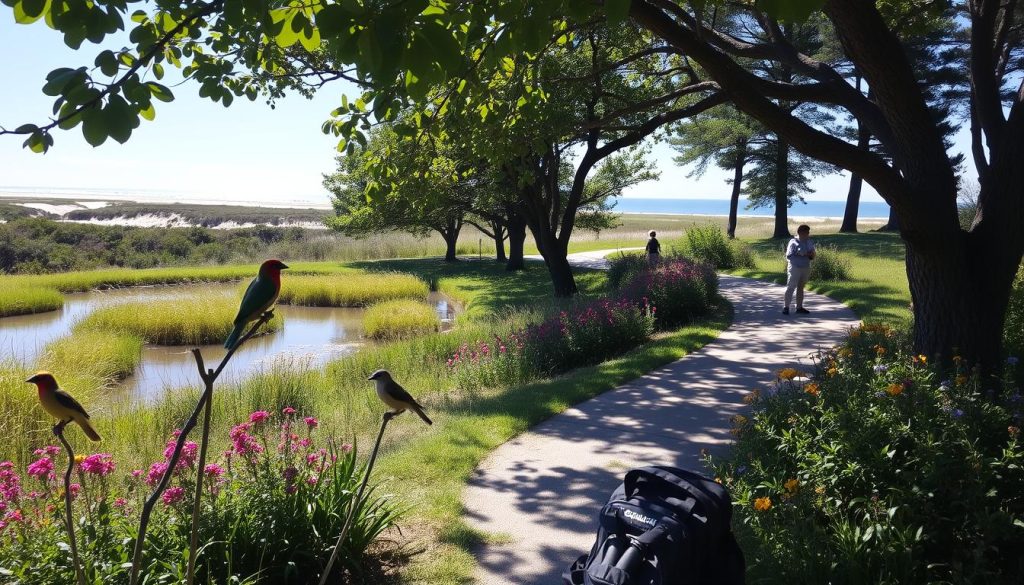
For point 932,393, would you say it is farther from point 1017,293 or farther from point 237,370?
point 237,370

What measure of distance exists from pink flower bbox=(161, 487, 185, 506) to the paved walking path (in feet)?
5.63

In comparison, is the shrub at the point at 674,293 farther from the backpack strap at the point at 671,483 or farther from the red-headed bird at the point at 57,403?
the red-headed bird at the point at 57,403

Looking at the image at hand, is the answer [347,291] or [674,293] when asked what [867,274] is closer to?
[674,293]

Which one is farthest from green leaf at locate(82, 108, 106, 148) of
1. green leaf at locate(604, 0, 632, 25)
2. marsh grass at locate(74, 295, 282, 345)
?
marsh grass at locate(74, 295, 282, 345)

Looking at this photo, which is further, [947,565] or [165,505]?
[165,505]

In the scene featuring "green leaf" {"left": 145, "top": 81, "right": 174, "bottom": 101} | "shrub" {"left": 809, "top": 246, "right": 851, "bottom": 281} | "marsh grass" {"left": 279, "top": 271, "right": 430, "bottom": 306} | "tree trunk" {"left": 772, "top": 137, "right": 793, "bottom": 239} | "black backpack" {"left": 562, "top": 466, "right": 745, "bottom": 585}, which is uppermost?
"tree trunk" {"left": 772, "top": 137, "right": 793, "bottom": 239}

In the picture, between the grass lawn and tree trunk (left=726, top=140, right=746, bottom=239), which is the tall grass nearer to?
the grass lawn

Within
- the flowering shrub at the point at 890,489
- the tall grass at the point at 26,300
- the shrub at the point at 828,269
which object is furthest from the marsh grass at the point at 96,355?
the shrub at the point at 828,269

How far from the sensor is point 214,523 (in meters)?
3.80

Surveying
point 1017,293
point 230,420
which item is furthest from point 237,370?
point 1017,293

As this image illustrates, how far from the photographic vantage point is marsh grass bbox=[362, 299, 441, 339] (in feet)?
58.9

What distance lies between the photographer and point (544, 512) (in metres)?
4.87

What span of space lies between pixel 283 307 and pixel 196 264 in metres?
18.4

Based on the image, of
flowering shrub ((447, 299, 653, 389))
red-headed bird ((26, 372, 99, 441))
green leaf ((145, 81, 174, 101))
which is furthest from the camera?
flowering shrub ((447, 299, 653, 389))
